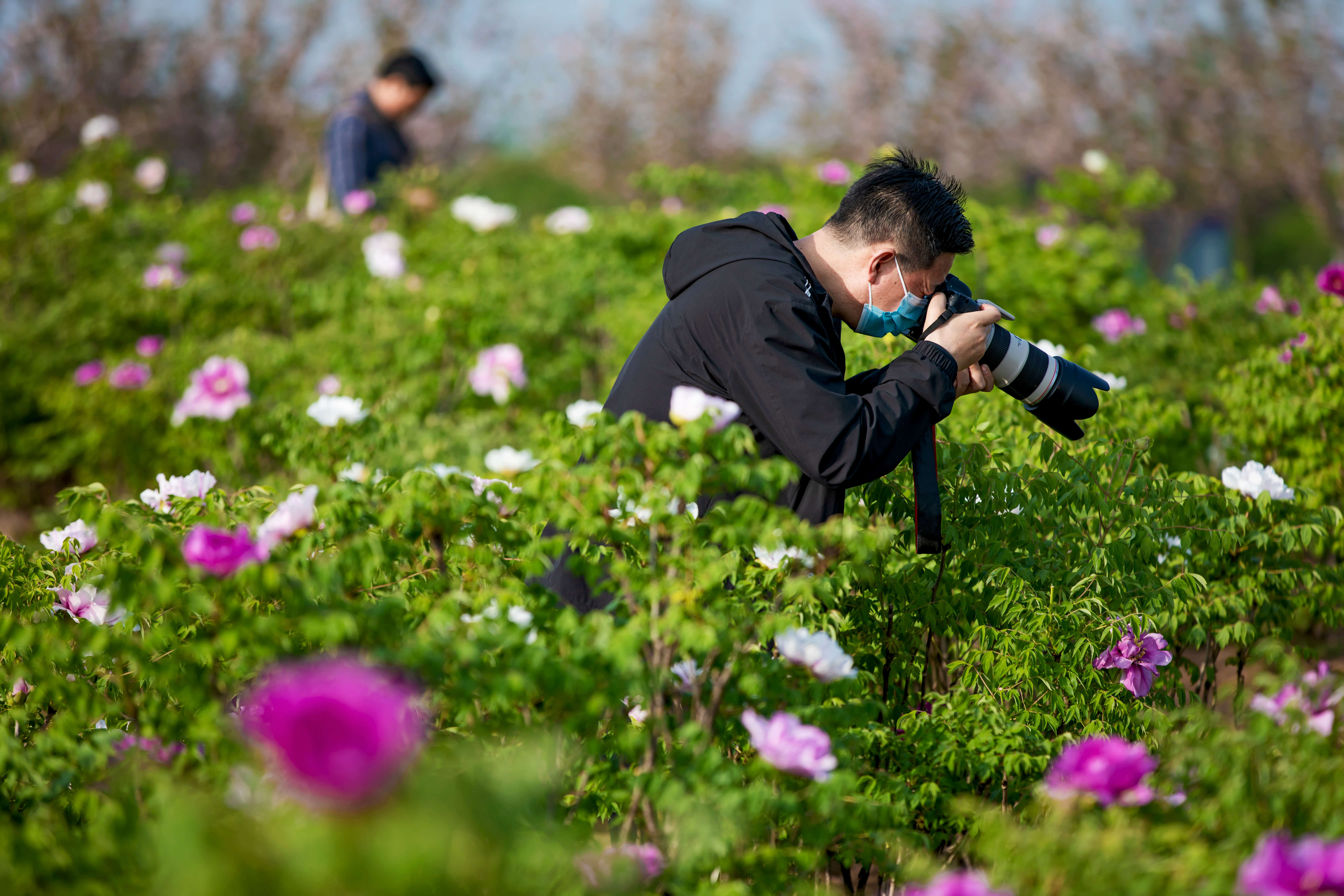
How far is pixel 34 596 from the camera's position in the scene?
2.27 meters

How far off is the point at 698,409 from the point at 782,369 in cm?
44

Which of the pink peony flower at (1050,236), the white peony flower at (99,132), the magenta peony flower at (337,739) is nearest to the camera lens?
the magenta peony flower at (337,739)

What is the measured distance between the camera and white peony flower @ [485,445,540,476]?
2895mm

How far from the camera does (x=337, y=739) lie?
96 centimetres

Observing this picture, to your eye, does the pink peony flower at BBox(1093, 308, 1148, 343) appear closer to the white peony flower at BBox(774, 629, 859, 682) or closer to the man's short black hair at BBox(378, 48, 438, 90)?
the white peony flower at BBox(774, 629, 859, 682)

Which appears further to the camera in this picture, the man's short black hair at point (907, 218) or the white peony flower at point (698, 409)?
the man's short black hair at point (907, 218)

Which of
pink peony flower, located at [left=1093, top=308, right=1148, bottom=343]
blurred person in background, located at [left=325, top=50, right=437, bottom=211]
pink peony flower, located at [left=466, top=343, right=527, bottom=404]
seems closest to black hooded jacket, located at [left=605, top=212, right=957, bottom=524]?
pink peony flower, located at [left=466, top=343, right=527, bottom=404]

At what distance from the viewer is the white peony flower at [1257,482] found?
2.60 meters

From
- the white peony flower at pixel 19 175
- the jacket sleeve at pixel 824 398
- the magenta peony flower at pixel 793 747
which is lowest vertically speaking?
the magenta peony flower at pixel 793 747

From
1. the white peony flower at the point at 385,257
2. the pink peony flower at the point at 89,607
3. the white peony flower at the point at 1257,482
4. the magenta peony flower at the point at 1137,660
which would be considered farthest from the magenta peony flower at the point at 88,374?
the white peony flower at the point at 1257,482

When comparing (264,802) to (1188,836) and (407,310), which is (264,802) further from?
(407,310)

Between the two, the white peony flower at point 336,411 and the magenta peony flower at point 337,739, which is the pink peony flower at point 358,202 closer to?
the white peony flower at point 336,411

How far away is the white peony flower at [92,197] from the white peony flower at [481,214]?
202cm

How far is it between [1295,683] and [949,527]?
33.6 inches
